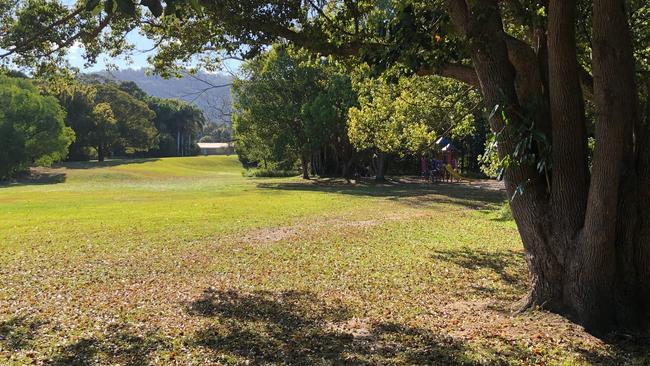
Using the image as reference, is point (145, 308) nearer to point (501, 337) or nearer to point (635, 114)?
point (501, 337)

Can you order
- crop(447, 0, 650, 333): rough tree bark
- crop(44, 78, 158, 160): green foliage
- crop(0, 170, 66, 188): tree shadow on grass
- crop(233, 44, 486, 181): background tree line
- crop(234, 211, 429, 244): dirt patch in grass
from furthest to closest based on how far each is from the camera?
crop(44, 78, 158, 160): green foliage < crop(0, 170, 66, 188): tree shadow on grass < crop(233, 44, 486, 181): background tree line < crop(234, 211, 429, 244): dirt patch in grass < crop(447, 0, 650, 333): rough tree bark

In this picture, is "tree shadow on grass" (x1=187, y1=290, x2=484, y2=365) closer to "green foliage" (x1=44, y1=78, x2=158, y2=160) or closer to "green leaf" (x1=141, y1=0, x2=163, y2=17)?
"green leaf" (x1=141, y1=0, x2=163, y2=17)

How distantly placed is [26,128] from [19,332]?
49024 millimetres

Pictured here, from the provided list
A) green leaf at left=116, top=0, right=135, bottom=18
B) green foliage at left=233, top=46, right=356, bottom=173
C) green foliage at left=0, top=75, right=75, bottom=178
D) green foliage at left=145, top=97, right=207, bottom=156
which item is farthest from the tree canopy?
green foliage at left=145, top=97, right=207, bottom=156

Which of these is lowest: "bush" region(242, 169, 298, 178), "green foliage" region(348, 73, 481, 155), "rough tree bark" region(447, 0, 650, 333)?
"bush" region(242, 169, 298, 178)

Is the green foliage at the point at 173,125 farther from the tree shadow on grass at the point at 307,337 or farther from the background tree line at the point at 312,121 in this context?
the tree shadow on grass at the point at 307,337

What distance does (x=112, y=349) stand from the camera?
5.21 meters

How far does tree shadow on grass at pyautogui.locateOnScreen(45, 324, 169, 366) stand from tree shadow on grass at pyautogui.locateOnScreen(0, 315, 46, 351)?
54 centimetres

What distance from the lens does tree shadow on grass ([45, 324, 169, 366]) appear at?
16.0ft

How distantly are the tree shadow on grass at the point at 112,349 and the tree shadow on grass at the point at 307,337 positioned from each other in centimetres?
50

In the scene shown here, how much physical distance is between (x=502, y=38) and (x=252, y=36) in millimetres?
3725

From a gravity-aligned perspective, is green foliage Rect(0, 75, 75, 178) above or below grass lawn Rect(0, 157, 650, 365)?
above

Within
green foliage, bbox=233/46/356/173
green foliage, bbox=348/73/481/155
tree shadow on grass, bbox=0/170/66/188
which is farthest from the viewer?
tree shadow on grass, bbox=0/170/66/188

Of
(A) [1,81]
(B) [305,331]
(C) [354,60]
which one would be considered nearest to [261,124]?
(A) [1,81]
